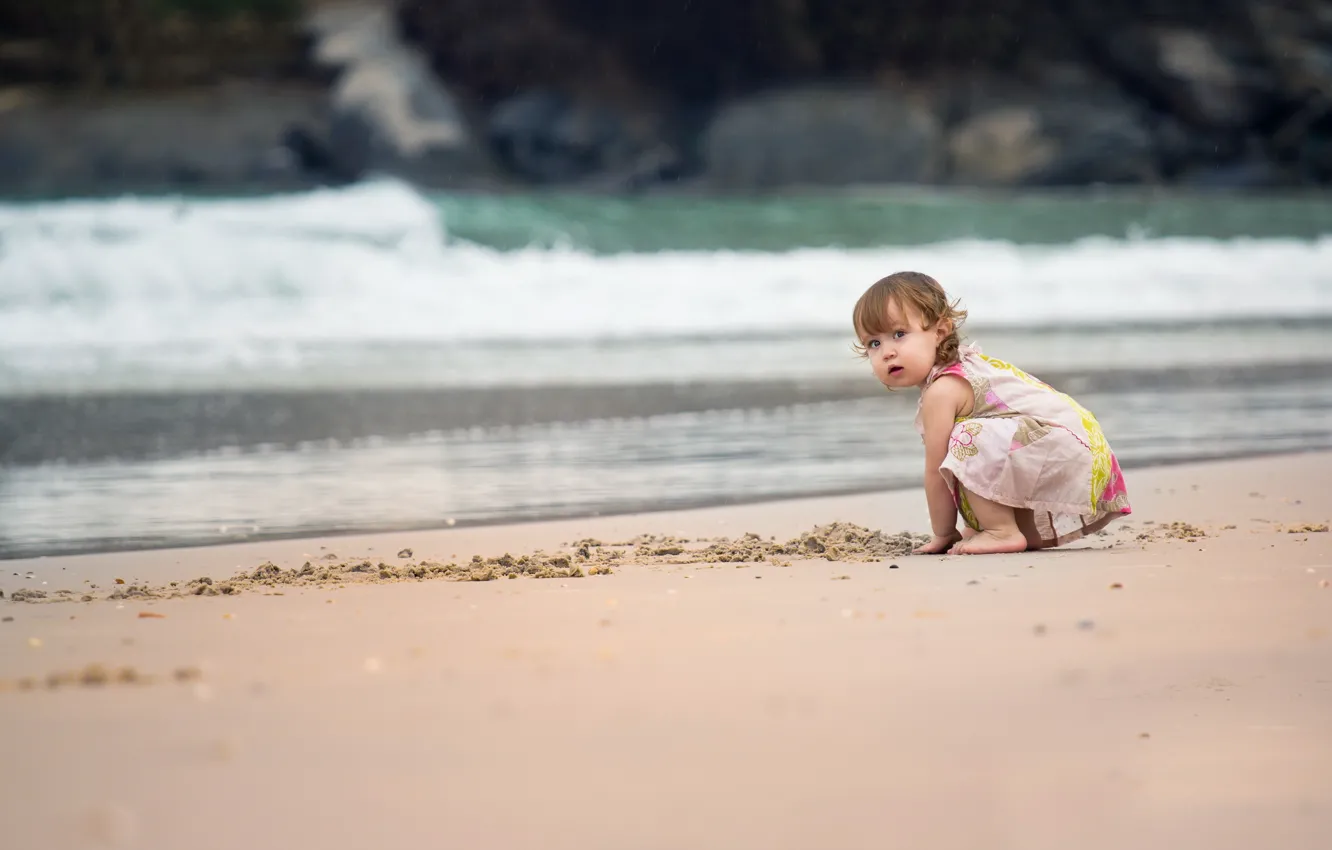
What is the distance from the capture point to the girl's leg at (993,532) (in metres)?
2.68

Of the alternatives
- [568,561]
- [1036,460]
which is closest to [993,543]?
[1036,460]

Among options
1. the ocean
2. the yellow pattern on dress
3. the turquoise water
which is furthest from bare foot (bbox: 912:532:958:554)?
the turquoise water

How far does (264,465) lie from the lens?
12.9ft

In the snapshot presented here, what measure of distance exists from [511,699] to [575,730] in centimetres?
14

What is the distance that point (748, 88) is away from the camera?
23.8 m

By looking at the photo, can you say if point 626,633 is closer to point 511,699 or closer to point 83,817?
point 511,699

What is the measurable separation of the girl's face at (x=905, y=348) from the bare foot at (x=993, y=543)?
1.00ft

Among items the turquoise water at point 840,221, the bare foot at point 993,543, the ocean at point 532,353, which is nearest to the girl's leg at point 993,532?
the bare foot at point 993,543

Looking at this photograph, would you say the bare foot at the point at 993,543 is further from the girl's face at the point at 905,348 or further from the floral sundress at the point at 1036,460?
the girl's face at the point at 905,348

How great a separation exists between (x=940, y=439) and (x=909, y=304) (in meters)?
0.25

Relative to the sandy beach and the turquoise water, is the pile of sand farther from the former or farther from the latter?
the turquoise water

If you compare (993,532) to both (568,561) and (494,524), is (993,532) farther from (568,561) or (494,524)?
(494,524)

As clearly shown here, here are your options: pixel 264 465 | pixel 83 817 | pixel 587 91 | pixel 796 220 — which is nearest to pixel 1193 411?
pixel 264 465

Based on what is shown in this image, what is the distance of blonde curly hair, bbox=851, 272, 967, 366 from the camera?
2.72 meters
